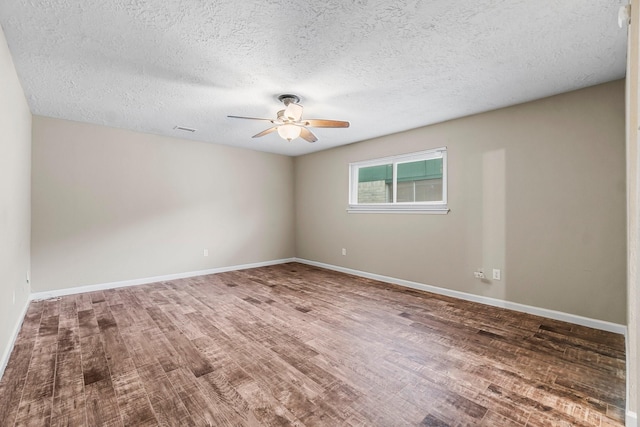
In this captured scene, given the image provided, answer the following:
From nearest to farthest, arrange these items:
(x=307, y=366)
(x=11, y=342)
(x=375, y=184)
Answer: (x=307, y=366)
(x=11, y=342)
(x=375, y=184)

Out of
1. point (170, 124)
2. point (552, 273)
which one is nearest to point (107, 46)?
point (170, 124)

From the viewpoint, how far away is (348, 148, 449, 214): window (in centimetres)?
398

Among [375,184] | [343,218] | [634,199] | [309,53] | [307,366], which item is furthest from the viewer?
[343,218]

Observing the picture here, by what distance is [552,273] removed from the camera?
9.68ft

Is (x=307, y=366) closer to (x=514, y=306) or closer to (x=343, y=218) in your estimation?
(x=514, y=306)

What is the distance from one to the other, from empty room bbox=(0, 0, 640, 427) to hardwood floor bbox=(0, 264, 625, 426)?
0.02 m

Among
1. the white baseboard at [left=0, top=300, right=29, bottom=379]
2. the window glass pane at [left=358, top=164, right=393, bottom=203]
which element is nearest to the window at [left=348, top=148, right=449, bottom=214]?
the window glass pane at [left=358, top=164, right=393, bottom=203]

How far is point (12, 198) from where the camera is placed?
242 centimetres

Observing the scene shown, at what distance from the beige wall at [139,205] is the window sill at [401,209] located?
6.25 ft

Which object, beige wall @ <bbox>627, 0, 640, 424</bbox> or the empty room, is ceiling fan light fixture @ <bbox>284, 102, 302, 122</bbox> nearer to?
the empty room

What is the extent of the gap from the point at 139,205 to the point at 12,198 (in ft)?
6.39

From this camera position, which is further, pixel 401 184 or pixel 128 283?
pixel 401 184

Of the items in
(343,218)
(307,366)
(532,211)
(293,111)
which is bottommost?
(307,366)

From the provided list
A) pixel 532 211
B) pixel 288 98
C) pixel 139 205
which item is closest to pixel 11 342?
pixel 139 205
